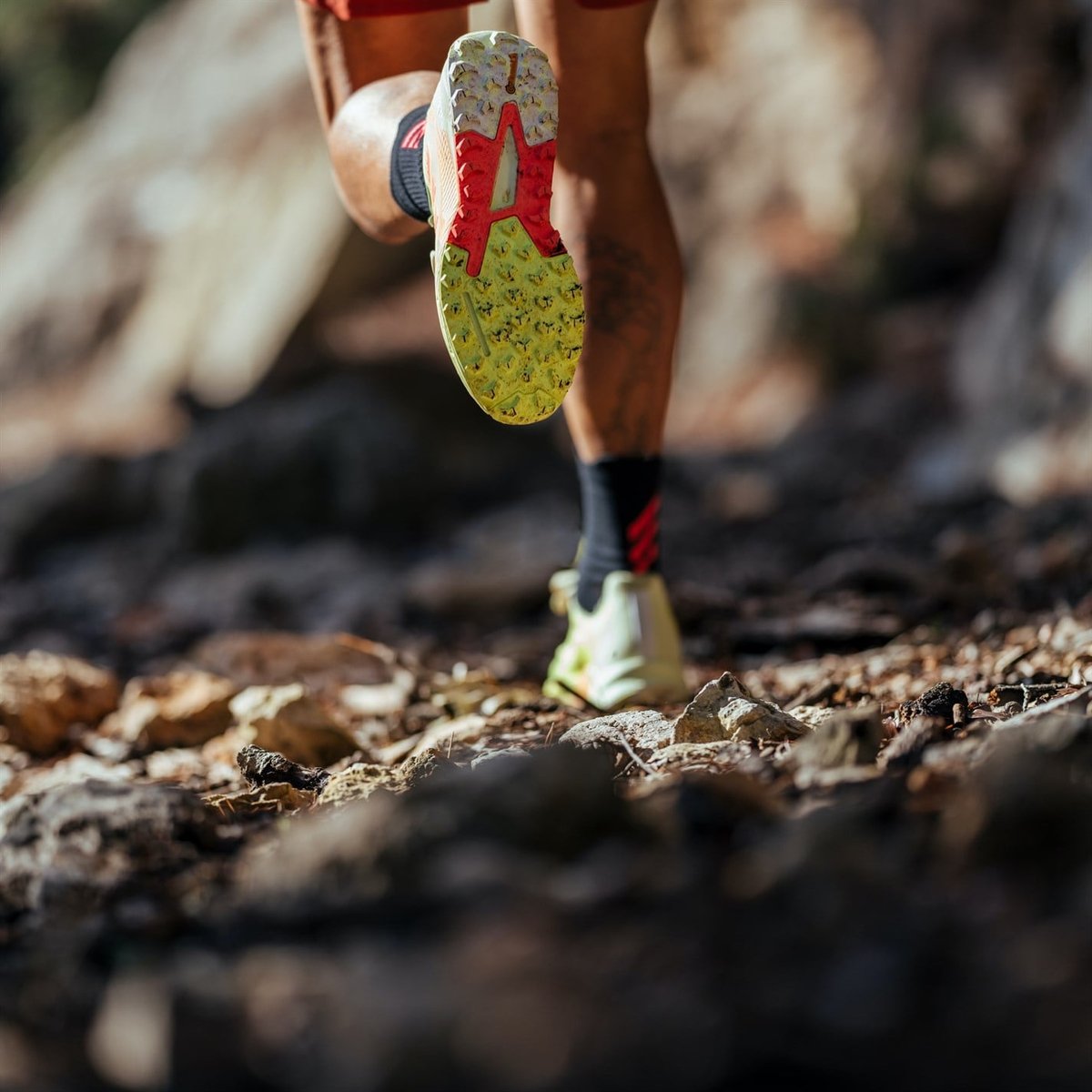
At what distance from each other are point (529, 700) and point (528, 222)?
2.42 feet

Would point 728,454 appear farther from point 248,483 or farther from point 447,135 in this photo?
point 447,135

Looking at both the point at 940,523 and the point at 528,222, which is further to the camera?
the point at 940,523

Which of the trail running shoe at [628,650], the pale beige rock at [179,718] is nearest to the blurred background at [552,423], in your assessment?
the trail running shoe at [628,650]

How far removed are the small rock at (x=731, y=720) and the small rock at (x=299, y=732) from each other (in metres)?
0.52

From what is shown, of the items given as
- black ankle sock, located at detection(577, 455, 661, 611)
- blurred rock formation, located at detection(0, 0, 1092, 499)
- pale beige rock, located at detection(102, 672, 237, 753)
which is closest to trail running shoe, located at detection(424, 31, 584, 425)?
black ankle sock, located at detection(577, 455, 661, 611)

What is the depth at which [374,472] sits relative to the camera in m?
4.63

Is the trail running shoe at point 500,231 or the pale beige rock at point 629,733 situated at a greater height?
the trail running shoe at point 500,231

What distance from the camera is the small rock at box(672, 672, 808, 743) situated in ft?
5.20

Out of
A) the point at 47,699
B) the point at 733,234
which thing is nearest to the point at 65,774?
the point at 47,699

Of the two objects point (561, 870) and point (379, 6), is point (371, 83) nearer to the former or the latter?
point (379, 6)

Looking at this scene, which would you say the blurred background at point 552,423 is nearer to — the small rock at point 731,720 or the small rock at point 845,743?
the small rock at point 731,720

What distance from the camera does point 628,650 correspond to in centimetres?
203

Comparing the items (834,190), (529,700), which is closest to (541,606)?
(529,700)

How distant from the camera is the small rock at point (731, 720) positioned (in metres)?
1.59
